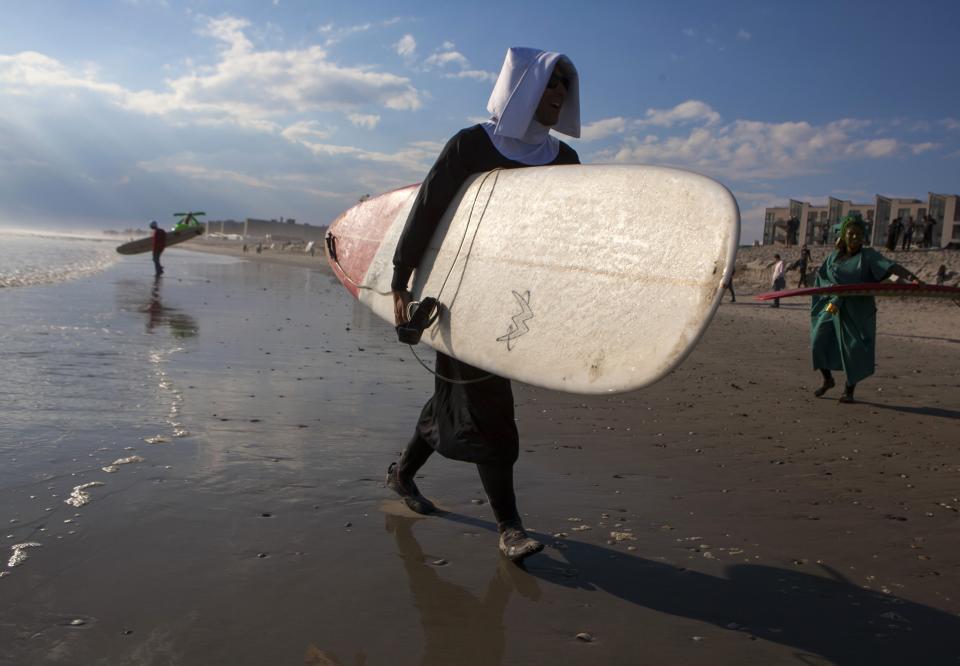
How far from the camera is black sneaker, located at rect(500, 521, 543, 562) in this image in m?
2.43

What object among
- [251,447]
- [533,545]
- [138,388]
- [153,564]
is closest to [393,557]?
[533,545]

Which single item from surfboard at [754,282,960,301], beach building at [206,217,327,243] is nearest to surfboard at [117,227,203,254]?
surfboard at [754,282,960,301]

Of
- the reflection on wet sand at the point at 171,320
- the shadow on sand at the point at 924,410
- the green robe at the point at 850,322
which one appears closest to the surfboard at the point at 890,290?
the green robe at the point at 850,322

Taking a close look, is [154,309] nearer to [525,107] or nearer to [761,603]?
[525,107]

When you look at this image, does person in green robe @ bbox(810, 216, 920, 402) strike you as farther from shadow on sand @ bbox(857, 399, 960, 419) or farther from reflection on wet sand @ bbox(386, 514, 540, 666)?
reflection on wet sand @ bbox(386, 514, 540, 666)

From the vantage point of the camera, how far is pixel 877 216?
32250mm

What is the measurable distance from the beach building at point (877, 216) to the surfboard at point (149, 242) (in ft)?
79.2

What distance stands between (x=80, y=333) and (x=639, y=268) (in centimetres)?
687

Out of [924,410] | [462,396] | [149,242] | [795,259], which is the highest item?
[795,259]

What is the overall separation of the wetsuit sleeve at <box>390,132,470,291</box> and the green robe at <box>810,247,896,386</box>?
472cm

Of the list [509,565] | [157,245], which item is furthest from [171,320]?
[157,245]

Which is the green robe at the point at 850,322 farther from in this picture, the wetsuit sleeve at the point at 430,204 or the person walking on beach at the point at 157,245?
the person walking on beach at the point at 157,245

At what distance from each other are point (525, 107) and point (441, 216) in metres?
0.56

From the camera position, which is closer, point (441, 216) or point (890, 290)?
point (441, 216)
